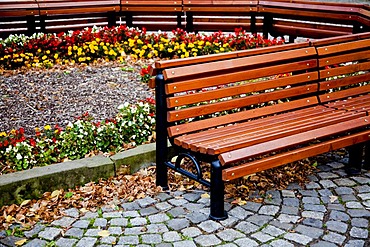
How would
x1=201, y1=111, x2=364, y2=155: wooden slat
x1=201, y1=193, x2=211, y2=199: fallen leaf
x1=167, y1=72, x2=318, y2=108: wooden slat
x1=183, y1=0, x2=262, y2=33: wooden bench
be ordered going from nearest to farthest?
x1=201, y1=111, x2=364, y2=155: wooden slat < x1=167, y1=72, x2=318, y2=108: wooden slat < x1=201, y1=193, x2=211, y2=199: fallen leaf < x1=183, y1=0, x2=262, y2=33: wooden bench

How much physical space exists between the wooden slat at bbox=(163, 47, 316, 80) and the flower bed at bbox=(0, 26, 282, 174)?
3.60 feet

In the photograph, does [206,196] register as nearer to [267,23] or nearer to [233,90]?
[233,90]

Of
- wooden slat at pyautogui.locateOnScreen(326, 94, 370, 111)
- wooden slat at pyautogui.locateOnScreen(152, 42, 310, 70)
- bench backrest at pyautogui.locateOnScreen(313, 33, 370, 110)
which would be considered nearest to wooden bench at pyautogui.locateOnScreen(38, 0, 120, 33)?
bench backrest at pyautogui.locateOnScreen(313, 33, 370, 110)

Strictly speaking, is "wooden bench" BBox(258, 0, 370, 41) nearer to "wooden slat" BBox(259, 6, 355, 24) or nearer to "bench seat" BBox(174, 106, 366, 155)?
"wooden slat" BBox(259, 6, 355, 24)

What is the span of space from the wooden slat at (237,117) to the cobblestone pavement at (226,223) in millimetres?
558

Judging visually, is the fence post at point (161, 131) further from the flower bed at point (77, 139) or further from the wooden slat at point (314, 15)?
the wooden slat at point (314, 15)

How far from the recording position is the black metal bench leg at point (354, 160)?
17.6ft

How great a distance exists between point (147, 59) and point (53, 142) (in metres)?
3.38

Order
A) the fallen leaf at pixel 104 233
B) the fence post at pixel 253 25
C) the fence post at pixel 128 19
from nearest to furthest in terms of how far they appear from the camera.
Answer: the fallen leaf at pixel 104 233 → the fence post at pixel 253 25 → the fence post at pixel 128 19

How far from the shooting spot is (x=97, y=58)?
8508mm

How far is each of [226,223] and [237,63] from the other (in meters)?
1.38

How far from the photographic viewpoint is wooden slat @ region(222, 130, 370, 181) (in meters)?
4.45

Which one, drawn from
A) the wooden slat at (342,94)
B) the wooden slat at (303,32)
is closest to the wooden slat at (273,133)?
the wooden slat at (342,94)

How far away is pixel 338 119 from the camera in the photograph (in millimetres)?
5188
